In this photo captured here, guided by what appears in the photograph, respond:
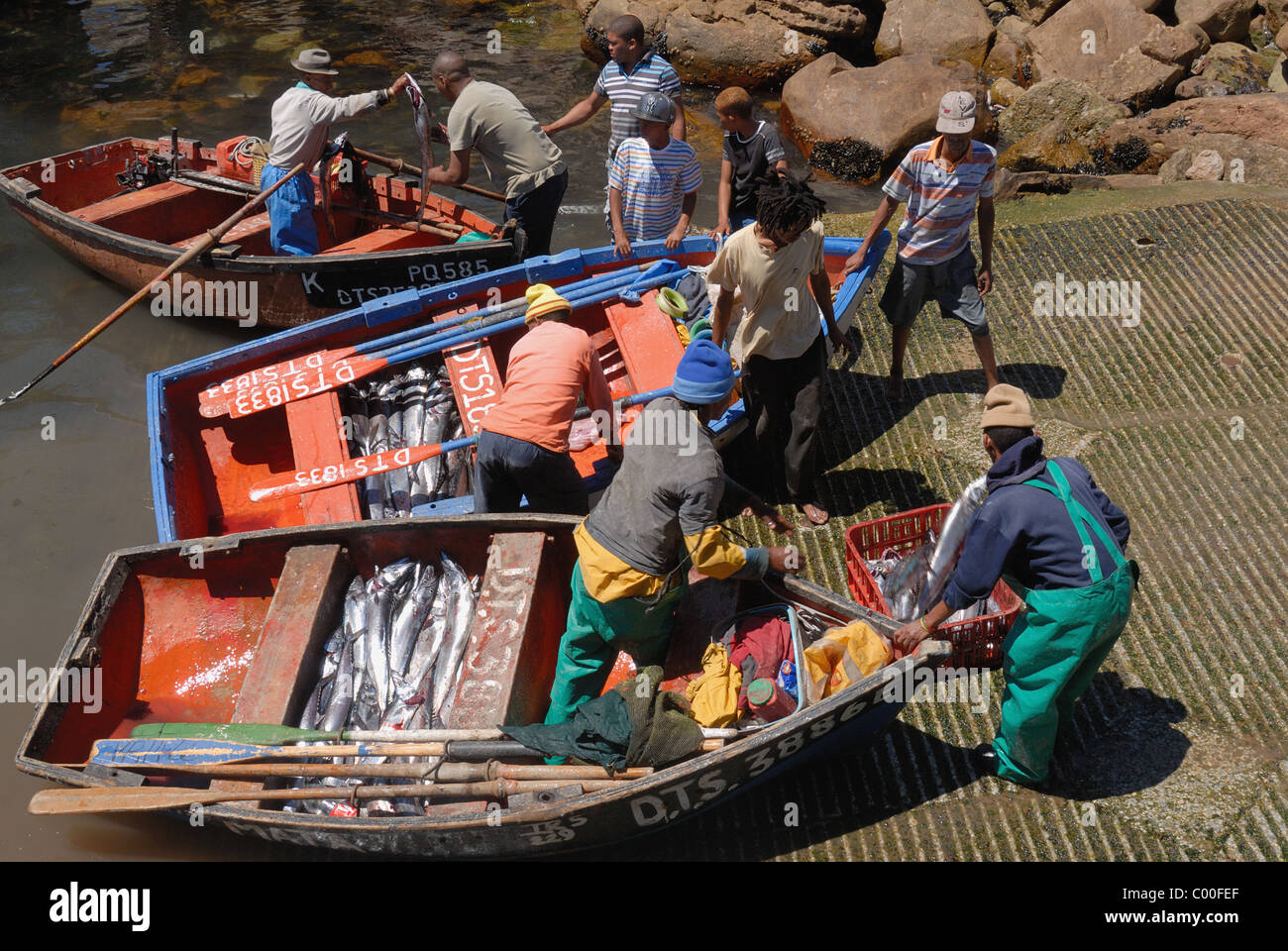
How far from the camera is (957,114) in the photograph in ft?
19.9

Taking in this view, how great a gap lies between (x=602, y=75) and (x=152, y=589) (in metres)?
5.17

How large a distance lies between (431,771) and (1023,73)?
13.5 metres

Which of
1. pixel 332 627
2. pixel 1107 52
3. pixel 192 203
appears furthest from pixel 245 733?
→ pixel 1107 52

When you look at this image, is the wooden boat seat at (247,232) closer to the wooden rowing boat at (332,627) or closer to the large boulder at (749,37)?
the wooden rowing boat at (332,627)

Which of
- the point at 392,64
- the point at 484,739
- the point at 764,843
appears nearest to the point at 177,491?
the point at 484,739

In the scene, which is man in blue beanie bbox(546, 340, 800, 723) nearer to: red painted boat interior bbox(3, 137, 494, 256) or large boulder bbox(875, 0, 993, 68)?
red painted boat interior bbox(3, 137, 494, 256)

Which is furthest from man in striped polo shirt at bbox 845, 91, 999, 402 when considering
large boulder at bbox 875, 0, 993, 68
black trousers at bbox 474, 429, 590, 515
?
large boulder at bbox 875, 0, 993, 68

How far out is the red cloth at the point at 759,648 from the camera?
5008 millimetres

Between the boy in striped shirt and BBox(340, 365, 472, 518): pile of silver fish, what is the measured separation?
Result: 1.89m

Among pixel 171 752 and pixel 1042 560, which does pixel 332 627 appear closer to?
pixel 171 752

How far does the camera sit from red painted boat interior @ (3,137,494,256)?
32.2ft

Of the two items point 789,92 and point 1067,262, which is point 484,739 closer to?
point 1067,262

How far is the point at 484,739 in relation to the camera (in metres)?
4.87

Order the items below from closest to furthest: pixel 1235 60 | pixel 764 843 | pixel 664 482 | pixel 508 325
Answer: pixel 664 482
pixel 764 843
pixel 508 325
pixel 1235 60
